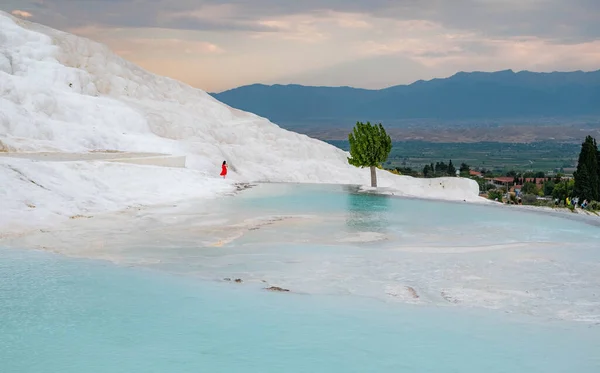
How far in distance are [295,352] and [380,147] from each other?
3266 centimetres

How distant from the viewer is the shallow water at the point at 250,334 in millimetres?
11906

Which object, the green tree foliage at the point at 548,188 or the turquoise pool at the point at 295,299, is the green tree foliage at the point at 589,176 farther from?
the turquoise pool at the point at 295,299

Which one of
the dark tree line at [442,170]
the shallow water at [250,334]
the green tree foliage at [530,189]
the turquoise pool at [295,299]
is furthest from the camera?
the dark tree line at [442,170]

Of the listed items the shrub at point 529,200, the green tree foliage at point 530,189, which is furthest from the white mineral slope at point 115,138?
the green tree foliage at point 530,189

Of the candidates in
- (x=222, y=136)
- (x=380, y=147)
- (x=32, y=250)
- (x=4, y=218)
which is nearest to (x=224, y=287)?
(x=32, y=250)

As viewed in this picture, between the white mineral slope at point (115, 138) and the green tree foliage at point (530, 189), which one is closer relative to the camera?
the white mineral slope at point (115, 138)

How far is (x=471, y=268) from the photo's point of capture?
17.9 meters

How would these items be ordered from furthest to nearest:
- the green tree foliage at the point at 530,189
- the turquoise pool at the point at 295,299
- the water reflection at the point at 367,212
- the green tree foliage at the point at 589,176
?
the green tree foliage at the point at 530,189 < the green tree foliage at the point at 589,176 < the water reflection at the point at 367,212 < the turquoise pool at the point at 295,299

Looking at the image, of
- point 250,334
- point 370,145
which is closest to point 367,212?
point 370,145

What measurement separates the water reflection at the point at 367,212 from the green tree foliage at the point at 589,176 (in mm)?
45473

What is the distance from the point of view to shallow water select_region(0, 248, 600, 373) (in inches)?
469

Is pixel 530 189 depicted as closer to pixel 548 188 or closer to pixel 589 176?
pixel 548 188

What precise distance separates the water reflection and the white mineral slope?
349 centimetres

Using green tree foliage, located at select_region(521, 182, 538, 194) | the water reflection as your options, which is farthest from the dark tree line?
the water reflection
